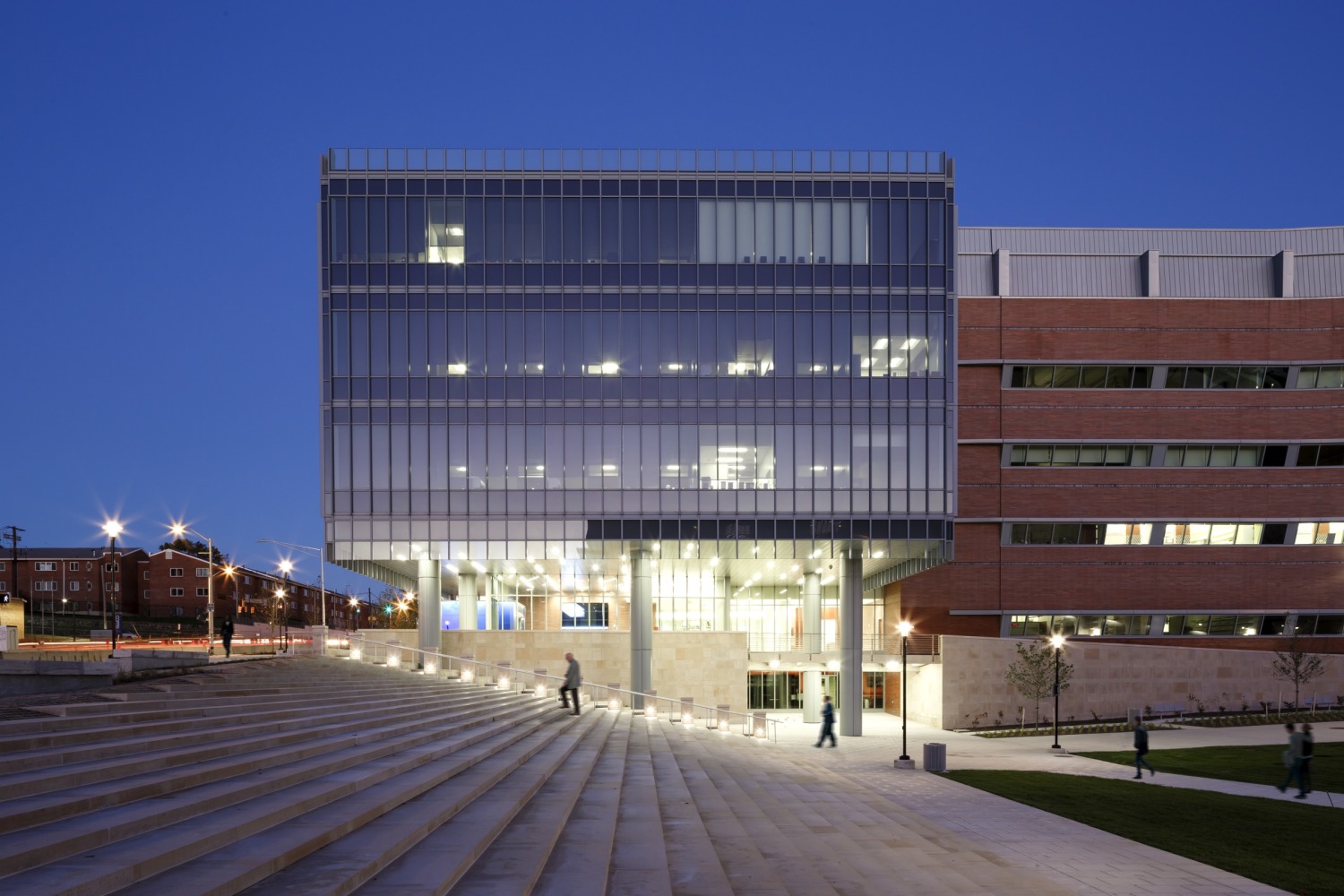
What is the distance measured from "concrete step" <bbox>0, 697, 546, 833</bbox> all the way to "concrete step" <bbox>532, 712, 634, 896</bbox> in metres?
4.03

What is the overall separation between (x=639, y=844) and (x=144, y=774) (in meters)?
5.85

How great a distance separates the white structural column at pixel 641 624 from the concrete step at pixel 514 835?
30728 millimetres

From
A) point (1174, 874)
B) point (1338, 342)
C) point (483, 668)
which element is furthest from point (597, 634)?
point (1338, 342)

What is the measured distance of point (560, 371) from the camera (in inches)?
1951

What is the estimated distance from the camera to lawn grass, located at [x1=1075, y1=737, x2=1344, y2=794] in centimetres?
3002

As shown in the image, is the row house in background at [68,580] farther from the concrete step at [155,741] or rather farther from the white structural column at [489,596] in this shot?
the concrete step at [155,741]

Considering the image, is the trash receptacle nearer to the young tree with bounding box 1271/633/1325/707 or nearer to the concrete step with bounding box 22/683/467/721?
the concrete step with bounding box 22/683/467/721

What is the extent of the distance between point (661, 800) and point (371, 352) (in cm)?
3638

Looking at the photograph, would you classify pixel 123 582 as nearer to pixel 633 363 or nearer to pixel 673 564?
pixel 673 564

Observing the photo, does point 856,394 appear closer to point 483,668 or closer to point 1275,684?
point 483,668

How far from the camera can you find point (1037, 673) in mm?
51438

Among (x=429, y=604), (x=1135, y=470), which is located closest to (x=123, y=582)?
(x=429, y=604)

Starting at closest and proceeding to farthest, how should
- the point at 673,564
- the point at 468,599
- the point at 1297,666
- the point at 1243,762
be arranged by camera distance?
the point at 1243,762 < the point at 1297,666 < the point at 673,564 < the point at 468,599

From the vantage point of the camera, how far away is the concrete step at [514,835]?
929 cm
